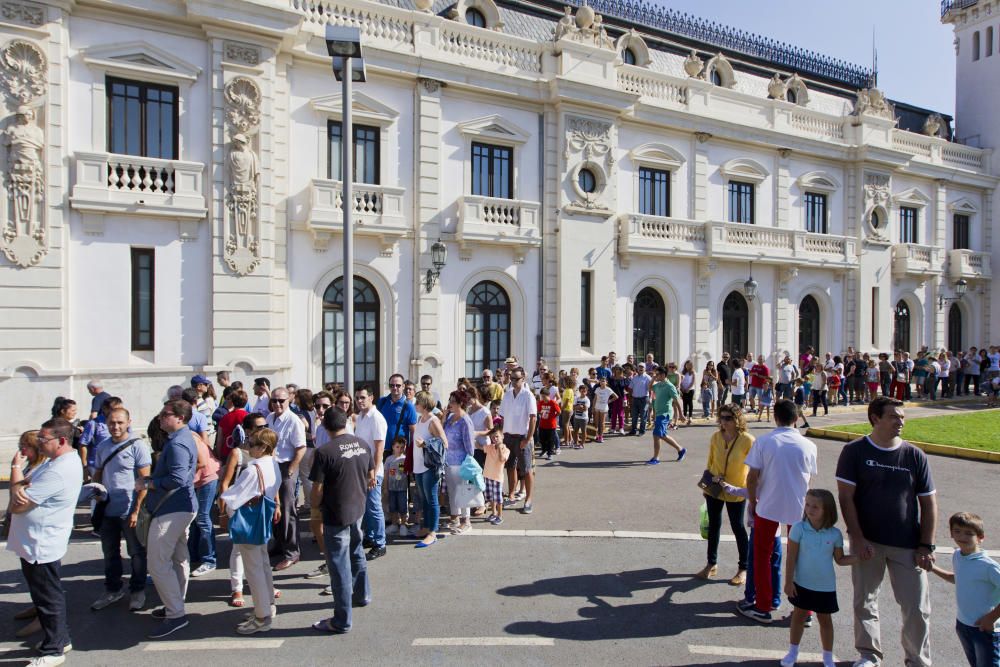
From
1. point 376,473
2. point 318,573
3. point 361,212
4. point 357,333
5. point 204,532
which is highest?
point 361,212

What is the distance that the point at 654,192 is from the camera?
20.5m

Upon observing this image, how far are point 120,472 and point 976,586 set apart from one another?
6852 mm

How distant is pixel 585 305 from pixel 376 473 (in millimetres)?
12719

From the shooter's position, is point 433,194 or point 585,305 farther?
point 585,305

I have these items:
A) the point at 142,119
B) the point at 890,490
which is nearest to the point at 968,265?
the point at 890,490

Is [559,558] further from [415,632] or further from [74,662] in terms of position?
[74,662]

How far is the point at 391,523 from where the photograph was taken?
8.54 meters

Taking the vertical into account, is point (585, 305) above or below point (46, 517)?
above

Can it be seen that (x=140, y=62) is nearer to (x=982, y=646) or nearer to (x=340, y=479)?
(x=340, y=479)

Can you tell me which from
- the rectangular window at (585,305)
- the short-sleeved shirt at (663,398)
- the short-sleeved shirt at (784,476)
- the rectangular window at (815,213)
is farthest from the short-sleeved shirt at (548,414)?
the rectangular window at (815,213)

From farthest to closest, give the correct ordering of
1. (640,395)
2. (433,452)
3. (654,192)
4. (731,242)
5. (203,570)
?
(731,242)
(654,192)
(640,395)
(433,452)
(203,570)

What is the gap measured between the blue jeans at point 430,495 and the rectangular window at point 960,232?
95.6ft

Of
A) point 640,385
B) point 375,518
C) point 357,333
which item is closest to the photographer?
point 375,518

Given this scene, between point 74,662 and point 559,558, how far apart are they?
4567 mm
